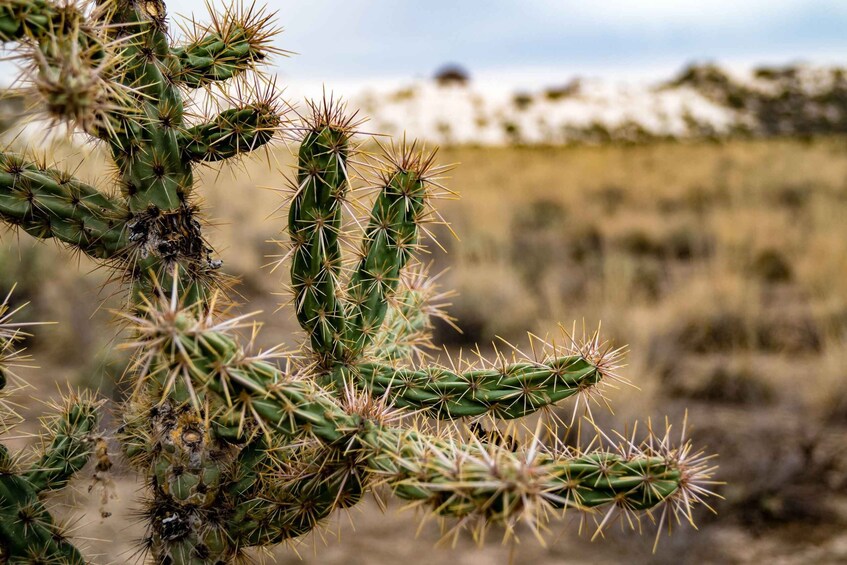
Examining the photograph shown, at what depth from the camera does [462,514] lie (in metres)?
1.39

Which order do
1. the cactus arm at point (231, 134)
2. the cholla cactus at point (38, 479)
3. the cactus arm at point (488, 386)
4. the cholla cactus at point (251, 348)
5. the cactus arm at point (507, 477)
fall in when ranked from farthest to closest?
the cactus arm at point (488, 386)
the cholla cactus at point (38, 479)
the cactus arm at point (231, 134)
the cholla cactus at point (251, 348)
the cactus arm at point (507, 477)

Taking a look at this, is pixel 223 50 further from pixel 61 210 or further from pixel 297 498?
pixel 297 498

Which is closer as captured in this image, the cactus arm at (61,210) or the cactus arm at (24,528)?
the cactus arm at (61,210)

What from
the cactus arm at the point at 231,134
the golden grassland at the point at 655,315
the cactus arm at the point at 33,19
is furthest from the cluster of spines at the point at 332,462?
the cactus arm at the point at 33,19

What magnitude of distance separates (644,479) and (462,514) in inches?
20.4

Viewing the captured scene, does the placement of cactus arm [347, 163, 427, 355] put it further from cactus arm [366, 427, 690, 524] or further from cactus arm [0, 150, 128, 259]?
cactus arm [0, 150, 128, 259]

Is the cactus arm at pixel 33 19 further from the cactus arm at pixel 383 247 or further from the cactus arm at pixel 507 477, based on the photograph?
the cactus arm at pixel 507 477

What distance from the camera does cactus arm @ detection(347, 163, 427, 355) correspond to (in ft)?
6.89

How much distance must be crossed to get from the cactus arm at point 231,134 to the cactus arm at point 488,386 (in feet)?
2.17

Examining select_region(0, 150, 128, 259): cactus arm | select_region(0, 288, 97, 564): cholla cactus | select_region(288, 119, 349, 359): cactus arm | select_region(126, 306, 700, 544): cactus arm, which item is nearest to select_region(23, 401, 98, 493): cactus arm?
select_region(0, 288, 97, 564): cholla cactus

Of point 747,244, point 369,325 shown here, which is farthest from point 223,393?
point 747,244

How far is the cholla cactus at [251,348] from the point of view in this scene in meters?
1.46

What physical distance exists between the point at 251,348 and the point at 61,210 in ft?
2.23

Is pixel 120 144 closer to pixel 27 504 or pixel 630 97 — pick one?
pixel 27 504
